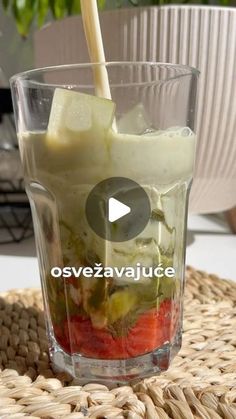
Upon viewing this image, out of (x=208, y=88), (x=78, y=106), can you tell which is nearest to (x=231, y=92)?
(x=208, y=88)

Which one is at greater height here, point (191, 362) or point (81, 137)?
point (81, 137)

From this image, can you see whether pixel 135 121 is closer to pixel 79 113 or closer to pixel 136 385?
pixel 79 113

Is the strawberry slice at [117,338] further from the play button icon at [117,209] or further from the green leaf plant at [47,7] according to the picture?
the green leaf plant at [47,7]

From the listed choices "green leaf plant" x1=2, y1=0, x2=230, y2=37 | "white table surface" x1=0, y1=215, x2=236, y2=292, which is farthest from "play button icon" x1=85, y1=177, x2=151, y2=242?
"green leaf plant" x1=2, y1=0, x2=230, y2=37

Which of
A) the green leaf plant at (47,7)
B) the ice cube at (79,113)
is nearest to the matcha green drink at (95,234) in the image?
the ice cube at (79,113)

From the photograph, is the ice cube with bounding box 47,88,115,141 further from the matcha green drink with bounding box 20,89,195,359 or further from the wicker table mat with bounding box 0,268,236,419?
the wicker table mat with bounding box 0,268,236,419

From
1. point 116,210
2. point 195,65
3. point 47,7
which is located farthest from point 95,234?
point 47,7

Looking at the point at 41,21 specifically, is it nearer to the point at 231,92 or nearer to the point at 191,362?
the point at 231,92
